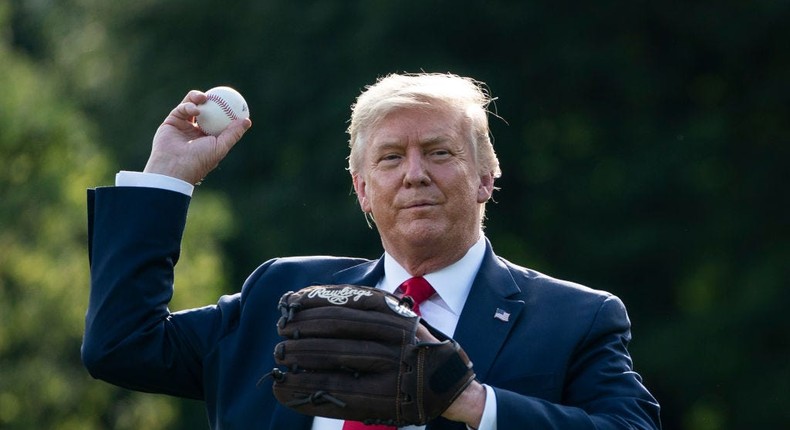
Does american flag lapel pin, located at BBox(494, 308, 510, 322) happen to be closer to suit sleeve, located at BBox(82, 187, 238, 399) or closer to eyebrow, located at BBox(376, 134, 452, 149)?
eyebrow, located at BBox(376, 134, 452, 149)

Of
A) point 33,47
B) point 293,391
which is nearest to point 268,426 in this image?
point 293,391

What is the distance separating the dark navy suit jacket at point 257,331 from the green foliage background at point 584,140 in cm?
1141

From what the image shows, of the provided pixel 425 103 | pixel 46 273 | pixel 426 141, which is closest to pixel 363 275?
pixel 426 141

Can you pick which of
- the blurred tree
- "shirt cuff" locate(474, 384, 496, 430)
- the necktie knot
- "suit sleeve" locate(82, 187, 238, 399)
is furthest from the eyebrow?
the blurred tree

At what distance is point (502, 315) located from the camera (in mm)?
4988

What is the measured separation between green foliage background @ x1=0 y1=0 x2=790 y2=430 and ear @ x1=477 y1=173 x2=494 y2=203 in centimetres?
1138

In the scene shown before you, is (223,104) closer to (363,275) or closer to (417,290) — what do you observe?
(363,275)

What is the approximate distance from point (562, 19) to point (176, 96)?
177 inches

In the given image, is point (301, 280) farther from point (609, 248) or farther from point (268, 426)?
point (609, 248)

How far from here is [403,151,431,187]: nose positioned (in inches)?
201

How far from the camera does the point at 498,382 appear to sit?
15.9 feet

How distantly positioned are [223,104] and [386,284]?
32.3 inches

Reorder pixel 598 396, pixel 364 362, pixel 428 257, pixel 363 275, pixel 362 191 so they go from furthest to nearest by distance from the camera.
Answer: pixel 362 191, pixel 363 275, pixel 428 257, pixel 598 396, pixel 364 362

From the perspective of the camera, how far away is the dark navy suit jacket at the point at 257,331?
4.86m
